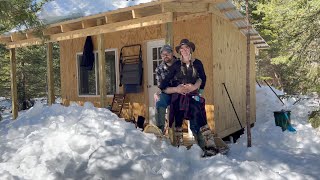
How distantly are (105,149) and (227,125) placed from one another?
15.4 feet

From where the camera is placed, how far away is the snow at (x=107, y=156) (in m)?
4.04

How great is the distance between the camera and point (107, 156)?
14.0 feet

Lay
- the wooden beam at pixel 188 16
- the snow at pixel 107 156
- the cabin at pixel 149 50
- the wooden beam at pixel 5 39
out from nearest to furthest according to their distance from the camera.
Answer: the snow at pixel 107 156 < the cabin at pixel 149 50 < the wooden beam at pixel 188 16 < the wooden beam at pixel 5 39

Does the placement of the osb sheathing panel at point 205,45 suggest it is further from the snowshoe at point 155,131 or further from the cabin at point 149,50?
the snowshoe at point 155,131

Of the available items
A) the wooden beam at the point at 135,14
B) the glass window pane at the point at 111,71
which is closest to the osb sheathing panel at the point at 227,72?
the wooden beam at the point at 135,14

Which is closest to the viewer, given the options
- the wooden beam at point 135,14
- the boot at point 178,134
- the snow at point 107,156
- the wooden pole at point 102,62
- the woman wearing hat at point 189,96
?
the snow at point 107,156

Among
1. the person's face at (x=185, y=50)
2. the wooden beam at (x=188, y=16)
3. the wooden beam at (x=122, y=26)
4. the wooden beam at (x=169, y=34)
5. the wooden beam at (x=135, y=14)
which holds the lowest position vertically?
the person's face at (x=185, y=50)

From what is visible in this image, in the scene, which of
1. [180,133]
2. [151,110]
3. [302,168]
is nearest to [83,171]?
[180,133]

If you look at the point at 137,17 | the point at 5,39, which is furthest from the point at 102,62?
the point at 5,39

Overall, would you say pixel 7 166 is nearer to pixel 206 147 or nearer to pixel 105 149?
pixel 105 149

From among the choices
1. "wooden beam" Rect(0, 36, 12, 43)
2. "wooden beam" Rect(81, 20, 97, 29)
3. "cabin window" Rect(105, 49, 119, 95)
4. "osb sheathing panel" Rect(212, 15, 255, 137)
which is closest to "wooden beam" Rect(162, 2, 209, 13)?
"osb sheathing panel" Rect(212, 15, 255, 137)

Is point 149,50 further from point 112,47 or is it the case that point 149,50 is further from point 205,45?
point 205,45

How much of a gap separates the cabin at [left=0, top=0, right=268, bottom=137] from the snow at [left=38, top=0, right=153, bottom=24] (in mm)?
296

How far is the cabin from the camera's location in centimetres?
702
